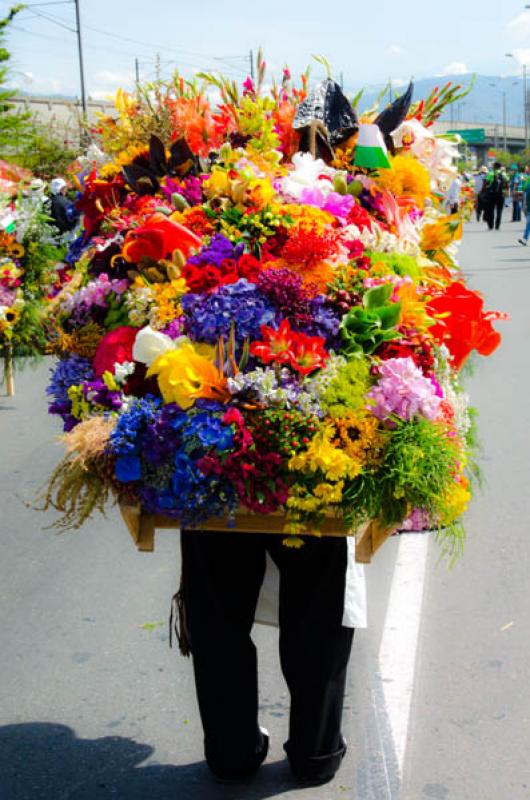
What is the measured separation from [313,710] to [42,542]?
2.94 metres

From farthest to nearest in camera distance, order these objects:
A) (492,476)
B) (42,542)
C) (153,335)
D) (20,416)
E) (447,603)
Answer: (20,416) → (492,476) → (42,542) → (447,603) → (153,335)

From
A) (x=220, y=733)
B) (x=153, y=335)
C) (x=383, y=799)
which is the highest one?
(x=153, y=335)

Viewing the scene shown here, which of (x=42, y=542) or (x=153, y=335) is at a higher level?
(x=153, y=335)

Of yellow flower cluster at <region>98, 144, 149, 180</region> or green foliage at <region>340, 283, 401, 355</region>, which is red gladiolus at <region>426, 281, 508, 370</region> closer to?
green foliage at <region>340, 283, 401, 355</region>

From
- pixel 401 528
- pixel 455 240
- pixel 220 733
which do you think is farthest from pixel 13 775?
pixel 455 240

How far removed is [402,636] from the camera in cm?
448

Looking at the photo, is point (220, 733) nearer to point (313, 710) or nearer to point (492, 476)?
point (313, 710)

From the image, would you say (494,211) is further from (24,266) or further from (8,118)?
(24,266)

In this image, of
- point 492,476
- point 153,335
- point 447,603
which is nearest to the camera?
point 153,335

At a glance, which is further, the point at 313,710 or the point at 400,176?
the point at 400,176

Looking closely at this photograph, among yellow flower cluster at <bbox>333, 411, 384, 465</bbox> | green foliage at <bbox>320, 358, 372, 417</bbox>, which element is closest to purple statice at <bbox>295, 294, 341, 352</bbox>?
green foliage at <bbox>320, 358, 372, 417</bbox>

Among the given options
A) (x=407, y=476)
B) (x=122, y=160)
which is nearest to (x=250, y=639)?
(x=407, y=476)

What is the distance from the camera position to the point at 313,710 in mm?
3297

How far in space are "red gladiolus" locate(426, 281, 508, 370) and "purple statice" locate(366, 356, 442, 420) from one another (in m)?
0.36
